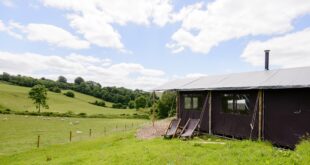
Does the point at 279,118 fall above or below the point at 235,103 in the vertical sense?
below

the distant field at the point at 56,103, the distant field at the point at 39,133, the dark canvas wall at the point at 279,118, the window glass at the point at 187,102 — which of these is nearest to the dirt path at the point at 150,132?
the window glass at the point at 187,102

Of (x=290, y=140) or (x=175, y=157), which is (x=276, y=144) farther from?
(x=175, y=157)

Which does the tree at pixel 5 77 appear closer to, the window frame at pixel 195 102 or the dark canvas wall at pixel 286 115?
the window frame at pixel 195 102

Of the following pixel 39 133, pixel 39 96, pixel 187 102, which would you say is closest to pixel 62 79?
pixel 39 96

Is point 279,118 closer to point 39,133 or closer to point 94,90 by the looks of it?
point 39,133

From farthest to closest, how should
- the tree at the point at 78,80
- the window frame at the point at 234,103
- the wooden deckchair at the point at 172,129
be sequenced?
the tree at the point at 78,80
the wooden deckchair at the point at 172,129
the window frame at the point at 234,103

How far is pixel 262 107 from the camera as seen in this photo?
13.0 m

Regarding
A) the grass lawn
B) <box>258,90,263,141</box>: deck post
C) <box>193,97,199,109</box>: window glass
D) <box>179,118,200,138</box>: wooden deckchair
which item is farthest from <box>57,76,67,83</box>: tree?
<box>258,90,263,141</box>: deck post

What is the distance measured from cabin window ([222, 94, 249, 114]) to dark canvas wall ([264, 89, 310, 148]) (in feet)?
4.31

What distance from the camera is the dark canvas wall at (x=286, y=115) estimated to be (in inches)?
436

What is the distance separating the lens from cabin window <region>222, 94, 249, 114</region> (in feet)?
46.0

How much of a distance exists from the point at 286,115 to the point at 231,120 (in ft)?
11.6

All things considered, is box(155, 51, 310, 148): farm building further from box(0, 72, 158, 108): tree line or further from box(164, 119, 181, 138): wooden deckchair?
box(0, 72, 158, 108): tree line

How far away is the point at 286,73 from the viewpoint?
13172 mm
